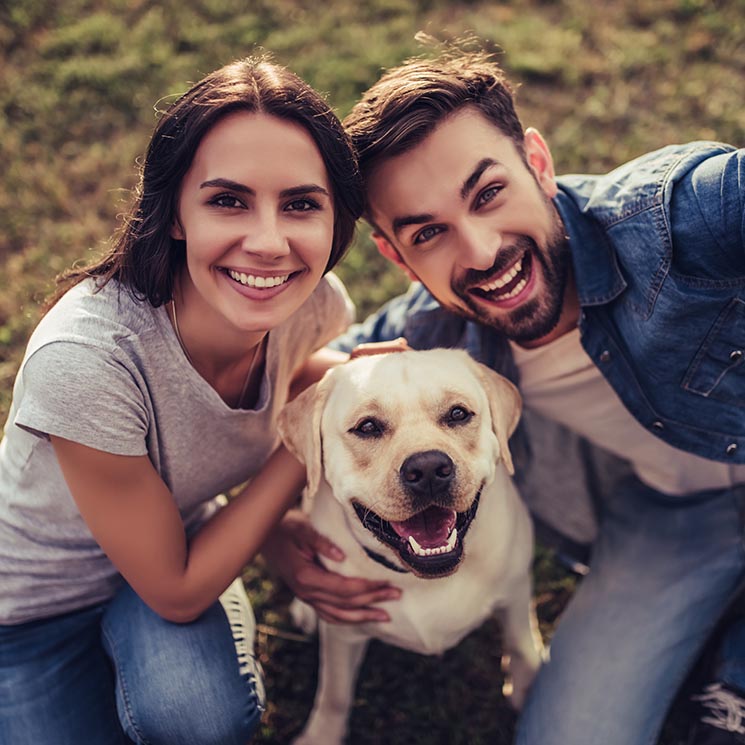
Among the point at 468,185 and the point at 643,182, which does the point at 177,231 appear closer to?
the point at 468,185

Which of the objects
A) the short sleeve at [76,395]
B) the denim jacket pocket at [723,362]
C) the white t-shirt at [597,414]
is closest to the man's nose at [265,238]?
the short sleeve at [76,395]

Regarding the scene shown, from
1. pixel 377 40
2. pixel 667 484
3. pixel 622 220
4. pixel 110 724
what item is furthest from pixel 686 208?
pixel 377 40

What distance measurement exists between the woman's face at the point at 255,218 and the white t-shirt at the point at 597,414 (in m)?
1.01

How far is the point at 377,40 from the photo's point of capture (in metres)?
5.11

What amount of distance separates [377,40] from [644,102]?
1769mm

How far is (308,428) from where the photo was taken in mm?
2420

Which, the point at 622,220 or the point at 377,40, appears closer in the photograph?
the point at 622,220

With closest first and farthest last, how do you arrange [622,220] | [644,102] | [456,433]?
1. [456,433]
2. [622,220]
3. [644,102]

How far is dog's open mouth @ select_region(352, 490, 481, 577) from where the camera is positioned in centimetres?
225

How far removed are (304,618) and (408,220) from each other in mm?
1789

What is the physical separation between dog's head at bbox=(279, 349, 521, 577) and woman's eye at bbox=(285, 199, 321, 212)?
49cm

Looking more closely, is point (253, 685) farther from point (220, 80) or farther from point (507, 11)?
point (507, 11)

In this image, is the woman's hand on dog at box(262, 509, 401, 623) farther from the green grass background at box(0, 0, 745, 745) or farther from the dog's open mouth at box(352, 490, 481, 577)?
the green grass background at box(0, 0, 745, 745)

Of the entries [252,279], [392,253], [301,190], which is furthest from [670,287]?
[252,279]
